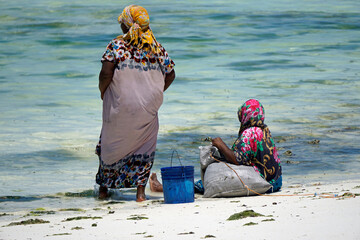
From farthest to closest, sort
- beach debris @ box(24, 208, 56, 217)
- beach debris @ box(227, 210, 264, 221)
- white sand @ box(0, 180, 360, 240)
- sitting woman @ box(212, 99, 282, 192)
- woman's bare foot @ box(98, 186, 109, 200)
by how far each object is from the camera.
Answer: woman's bare foot @ box(98, 186, 109, 200) < sitting woman @ box(212, 99, 282, 192) < beach debris @ box(24, 208, 56, 217) < beach debris @ box(227, 210, 264, 221) < white sand @ box(0, 180, 360, 240)

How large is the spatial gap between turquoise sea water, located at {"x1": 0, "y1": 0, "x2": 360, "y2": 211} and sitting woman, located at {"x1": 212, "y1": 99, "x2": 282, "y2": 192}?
123 cm

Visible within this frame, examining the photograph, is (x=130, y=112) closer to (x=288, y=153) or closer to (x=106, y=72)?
(x=106, y=72)

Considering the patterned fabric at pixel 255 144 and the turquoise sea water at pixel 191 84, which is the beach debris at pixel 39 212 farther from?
the patterned fabric at pixel 255 144

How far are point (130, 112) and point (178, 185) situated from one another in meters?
0.80

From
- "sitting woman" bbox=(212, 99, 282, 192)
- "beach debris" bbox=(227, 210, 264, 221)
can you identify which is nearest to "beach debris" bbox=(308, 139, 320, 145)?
"sitting woman" bbox=(212, 99, 282, 192)

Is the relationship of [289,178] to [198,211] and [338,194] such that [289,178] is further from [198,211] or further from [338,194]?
[198,211]

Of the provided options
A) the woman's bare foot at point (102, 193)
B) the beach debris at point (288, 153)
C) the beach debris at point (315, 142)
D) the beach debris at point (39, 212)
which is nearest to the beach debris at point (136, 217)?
the beach debris at point (39, 212)

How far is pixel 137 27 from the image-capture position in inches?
241

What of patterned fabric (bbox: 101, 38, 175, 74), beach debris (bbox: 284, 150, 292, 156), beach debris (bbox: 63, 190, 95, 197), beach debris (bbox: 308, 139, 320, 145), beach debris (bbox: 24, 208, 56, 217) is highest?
patterned fabric (bbox: 101, 38, 175, 74)

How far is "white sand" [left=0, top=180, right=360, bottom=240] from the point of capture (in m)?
4.08

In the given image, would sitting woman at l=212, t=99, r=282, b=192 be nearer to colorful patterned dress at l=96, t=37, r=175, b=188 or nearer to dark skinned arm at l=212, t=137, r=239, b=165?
dark skinned arm at l=212, t=137, r=239, b=165

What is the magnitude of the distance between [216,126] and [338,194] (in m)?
6.14

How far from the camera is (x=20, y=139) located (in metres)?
10.6

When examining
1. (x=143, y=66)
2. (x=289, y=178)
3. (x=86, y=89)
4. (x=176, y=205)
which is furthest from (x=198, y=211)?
(x=86, y=89)
